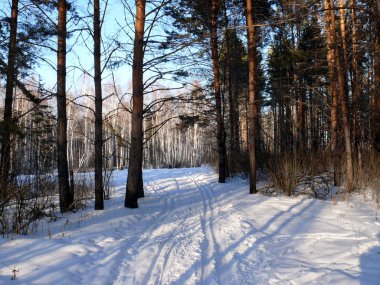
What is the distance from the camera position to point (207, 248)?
557cm

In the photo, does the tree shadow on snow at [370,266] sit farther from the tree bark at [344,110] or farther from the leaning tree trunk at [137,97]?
the leaning tree trunk at [137,97]

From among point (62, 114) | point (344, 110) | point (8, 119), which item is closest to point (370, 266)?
point (344, 110)

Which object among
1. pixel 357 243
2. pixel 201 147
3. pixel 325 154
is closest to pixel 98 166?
pixel 357 243

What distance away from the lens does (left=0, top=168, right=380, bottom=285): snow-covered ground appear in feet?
13.9

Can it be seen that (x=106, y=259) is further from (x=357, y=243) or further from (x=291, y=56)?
(x=291, y=56)

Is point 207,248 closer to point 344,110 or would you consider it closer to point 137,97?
point 137,97

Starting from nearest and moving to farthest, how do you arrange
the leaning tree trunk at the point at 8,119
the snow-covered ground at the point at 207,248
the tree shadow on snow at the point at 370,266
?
the tree shadow on snow at the point at 370,266 < the snow-covered ground at the point at 207,248 < the leaning tree trunk at the point at 8,119

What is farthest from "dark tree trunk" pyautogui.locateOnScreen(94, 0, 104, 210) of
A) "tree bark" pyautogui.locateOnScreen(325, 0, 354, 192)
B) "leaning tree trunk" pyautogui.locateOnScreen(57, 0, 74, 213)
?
"tree bark" pyautogui.locateOnScreen(325, 0, 354, 192)

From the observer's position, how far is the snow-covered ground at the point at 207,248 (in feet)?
13.9

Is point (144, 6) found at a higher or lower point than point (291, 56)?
higher

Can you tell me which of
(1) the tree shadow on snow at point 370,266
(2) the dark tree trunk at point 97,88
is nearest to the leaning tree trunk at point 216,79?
(2) the dark tree trunk at point 97,88

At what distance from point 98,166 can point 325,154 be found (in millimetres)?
8582

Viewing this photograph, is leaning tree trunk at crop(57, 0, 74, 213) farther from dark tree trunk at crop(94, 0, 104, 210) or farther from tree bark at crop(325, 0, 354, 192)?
tree bark at crop(325, 0, 354, 192)

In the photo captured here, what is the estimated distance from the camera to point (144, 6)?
991cm
